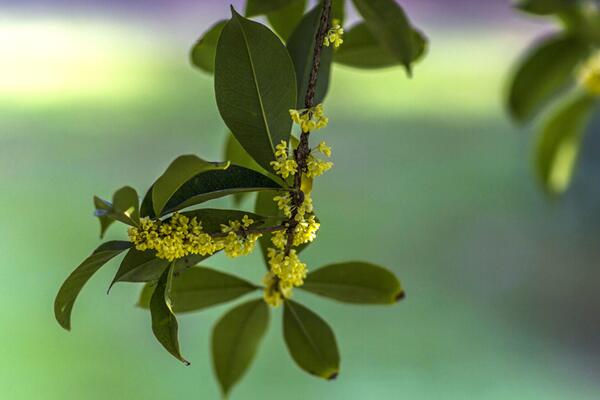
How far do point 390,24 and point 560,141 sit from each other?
1.25 ft

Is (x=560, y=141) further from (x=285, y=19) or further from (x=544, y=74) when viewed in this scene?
(x=285, y=19)

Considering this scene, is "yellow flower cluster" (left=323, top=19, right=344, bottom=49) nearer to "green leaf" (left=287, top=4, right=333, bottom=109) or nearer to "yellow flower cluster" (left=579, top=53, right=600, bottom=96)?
"green leaf" (left=287, top=4, right=333, bottom=109)

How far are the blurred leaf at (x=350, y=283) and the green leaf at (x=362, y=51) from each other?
147 millimetres

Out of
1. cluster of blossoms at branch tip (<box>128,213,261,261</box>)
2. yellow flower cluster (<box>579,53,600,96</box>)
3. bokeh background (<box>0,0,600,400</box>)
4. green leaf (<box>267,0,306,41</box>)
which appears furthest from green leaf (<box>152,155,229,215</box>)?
bokeh background (<box>0,0,600,400</box>)

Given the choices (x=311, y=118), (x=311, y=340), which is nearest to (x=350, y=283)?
(x=311, y=340)

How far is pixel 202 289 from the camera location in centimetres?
47

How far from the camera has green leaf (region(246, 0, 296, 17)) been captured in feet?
1.59

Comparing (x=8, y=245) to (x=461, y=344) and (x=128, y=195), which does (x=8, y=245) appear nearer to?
(x=461, y=344)

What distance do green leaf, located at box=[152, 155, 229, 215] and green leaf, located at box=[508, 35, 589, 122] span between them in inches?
18.1

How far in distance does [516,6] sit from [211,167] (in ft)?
1.04

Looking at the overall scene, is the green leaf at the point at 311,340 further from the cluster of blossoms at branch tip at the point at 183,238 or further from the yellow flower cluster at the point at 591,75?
the yellow flower cluster at the point at 591,75

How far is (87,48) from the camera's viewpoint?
103 inches

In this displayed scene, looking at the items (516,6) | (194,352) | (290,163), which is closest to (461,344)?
(194,352)

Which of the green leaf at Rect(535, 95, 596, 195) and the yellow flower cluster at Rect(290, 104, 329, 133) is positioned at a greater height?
the yellow flower cluster at Rect(290, 104, 329, 133)
